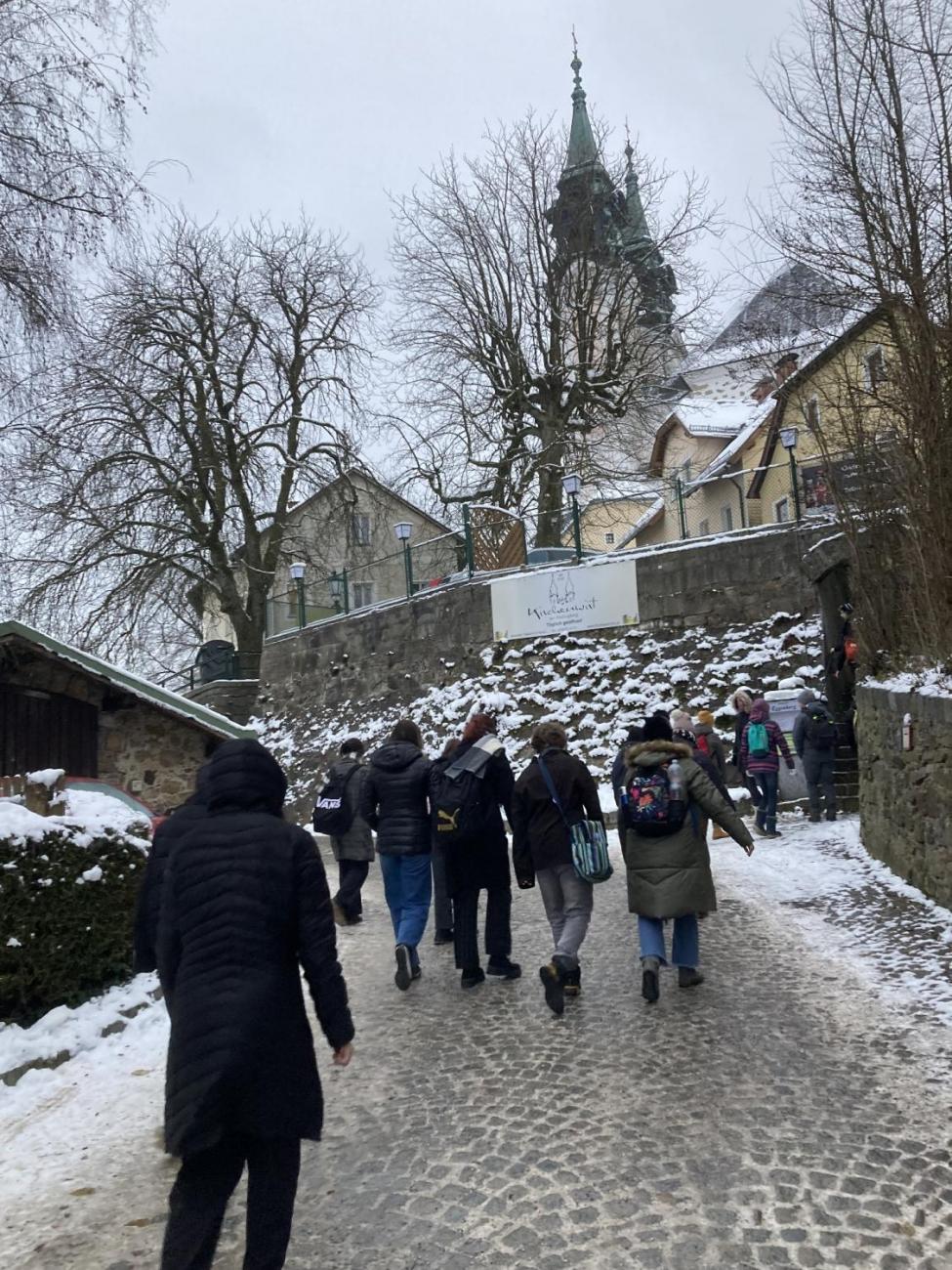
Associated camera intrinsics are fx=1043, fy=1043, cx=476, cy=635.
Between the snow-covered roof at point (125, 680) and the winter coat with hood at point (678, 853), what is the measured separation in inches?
→ 165

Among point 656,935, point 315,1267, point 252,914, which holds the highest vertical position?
point 252,914

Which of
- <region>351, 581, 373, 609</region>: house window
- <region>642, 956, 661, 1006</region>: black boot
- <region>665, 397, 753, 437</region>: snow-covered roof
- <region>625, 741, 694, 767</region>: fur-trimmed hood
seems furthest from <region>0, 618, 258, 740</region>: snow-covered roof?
<region>665, 397, 753, 437</region>: snow-covered roof

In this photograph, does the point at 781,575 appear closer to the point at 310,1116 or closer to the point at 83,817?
the point at 83,817

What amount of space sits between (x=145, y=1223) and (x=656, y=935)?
329cm

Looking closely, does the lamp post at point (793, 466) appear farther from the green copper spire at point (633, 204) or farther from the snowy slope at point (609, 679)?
the green copper spire at point (633, 204)

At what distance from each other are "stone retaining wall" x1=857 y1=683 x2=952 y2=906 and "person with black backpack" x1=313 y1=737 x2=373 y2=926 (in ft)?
14.9

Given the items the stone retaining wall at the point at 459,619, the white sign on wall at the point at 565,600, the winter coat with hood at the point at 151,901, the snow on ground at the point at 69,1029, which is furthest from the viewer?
the white sign on wall at the point at 565,600

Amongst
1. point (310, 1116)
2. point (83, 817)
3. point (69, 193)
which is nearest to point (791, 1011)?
point (310, 1116)

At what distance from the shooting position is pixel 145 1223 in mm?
3797

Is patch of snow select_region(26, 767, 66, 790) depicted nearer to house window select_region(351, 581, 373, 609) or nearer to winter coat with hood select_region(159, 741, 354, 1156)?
winter coat with hood select_region(159, 741, 354, 1156)

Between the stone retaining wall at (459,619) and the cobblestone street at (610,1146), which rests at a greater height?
the stone retaining wall at (459,619)

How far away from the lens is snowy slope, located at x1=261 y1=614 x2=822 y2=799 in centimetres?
1664

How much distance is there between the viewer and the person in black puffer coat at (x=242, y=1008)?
2.81m

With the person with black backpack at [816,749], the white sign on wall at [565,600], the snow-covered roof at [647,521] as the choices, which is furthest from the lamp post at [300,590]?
the person with black backpack at [816,749]
